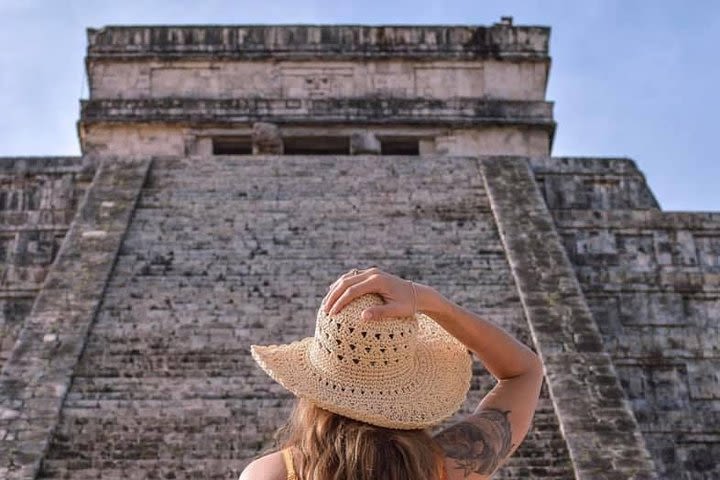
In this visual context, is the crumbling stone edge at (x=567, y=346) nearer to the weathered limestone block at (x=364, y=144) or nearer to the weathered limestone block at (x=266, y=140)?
the weathered limestone block at (x=364, y=144)

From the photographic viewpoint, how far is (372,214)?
12.7m

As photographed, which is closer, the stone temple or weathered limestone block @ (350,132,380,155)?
the stone temple

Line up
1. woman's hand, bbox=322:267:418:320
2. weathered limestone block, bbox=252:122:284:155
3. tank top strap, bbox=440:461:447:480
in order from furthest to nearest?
weathered limestone block, bbox=252:122:284:155 → tank top strap, bbox=440:461:447:480 → woman's hand, bbox=322:267:418:320

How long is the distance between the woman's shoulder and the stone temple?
6.22 metres

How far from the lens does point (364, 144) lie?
18.1 meters

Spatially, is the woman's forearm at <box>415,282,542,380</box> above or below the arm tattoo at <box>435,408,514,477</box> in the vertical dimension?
above

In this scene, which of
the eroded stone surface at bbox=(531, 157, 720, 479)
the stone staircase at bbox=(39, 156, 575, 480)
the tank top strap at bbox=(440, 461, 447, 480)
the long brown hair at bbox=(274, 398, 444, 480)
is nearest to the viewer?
the long brown hair at bbox=(274, 398, 444, 480)

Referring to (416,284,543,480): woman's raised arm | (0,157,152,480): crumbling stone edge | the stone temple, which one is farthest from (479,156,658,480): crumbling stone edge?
(416,284,543,480): woman's raised arm

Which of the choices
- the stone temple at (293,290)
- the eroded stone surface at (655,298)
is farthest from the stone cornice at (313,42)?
the eroded stone surface at (655,298)

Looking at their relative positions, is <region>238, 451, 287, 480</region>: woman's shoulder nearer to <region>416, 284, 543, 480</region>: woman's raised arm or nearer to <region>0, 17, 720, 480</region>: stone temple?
<region>416, 284, 543, 480</region>: woman's raised arm

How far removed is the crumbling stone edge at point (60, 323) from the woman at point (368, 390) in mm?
6328

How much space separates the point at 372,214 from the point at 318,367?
10.5 metres

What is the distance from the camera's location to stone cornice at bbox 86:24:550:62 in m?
19.6

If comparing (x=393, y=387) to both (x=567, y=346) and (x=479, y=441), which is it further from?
(x=567, y=346)
